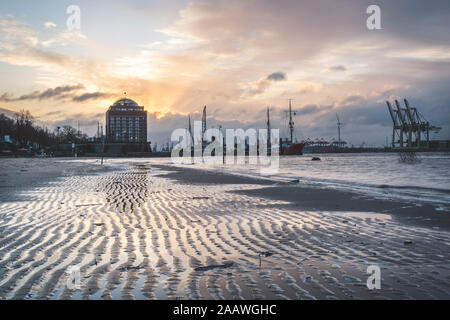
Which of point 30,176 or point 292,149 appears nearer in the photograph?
point 30,176

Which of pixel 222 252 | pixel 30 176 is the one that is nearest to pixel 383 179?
pixel 222 252

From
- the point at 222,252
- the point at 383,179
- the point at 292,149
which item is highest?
the point at 292,149

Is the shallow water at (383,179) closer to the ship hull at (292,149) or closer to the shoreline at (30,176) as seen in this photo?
the shoreline at (30,176)

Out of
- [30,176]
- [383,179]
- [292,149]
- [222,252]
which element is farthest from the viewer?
[292,149]

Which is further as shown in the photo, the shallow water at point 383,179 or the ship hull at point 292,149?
the ship hull at point 292,149

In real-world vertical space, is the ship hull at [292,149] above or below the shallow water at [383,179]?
above

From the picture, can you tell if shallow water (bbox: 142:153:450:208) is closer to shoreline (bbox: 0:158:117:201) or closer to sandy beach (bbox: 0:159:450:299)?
sandy beach (bbox: 0:159:450:299)

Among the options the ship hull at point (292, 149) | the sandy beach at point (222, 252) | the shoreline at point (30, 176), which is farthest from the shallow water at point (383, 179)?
the ship hull at point (292, 149)

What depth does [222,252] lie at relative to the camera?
5137mm

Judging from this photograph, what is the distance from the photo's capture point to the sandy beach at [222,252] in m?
3.60

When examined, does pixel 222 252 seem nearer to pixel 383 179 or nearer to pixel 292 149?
pixel 383 179
